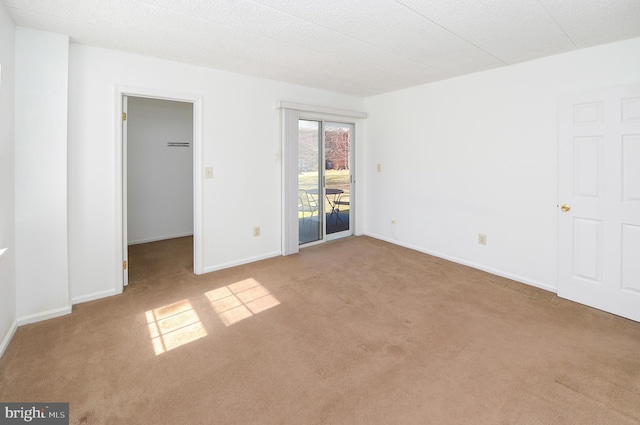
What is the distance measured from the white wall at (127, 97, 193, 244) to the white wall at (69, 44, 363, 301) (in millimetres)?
1780

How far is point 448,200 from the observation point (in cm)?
410

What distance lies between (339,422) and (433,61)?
3.34 meters

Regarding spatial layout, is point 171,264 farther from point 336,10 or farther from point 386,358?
point 336,10

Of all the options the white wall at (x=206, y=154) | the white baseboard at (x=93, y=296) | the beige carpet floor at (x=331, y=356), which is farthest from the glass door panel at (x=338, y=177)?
the white baseboard at (x=93, y=296)

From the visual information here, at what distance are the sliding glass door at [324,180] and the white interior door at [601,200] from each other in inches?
116

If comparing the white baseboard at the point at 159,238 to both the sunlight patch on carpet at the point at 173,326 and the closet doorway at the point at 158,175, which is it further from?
the sunlight patch on carpet at the point at 173,326

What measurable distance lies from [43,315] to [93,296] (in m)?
0.42

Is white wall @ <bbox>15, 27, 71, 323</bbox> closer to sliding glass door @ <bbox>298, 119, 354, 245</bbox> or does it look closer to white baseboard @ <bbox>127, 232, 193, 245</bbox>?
white baseboard @ <bbox>127, 232, 193, 245</bbox>

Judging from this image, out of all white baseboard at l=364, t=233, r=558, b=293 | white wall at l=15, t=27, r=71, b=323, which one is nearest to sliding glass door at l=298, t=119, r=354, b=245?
white baseboard at l=364, t=233, r=558, b=293

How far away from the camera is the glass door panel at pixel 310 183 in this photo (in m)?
4.59

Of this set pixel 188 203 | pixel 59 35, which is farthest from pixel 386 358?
pixel 188 203

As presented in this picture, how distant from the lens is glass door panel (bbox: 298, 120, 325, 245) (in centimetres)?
459

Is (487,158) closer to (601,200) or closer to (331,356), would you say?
(601,200)

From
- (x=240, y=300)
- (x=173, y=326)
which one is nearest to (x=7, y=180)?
(x=173, y=326)
